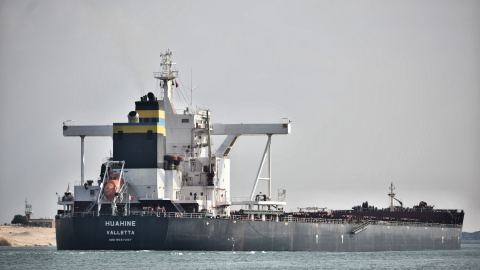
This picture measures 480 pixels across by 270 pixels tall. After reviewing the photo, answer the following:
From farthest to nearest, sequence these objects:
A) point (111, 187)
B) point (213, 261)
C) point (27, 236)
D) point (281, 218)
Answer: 1. point (27, 236)
2. point (281, 218)
3. point (111, 187)
4. point (213, 261)

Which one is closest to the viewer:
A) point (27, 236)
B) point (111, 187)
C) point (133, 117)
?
point (111, 187)

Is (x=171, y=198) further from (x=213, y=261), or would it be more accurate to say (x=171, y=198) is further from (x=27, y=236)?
(x=27, y=236)

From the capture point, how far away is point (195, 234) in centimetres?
6500

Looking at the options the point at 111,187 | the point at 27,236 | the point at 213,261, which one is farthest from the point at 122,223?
the point at 27,236

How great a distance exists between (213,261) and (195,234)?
488cm

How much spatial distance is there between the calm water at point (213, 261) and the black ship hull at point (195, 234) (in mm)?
577

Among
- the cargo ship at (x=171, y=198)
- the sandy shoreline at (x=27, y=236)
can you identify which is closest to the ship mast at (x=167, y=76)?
the cargo ship at (x=171, y=198)

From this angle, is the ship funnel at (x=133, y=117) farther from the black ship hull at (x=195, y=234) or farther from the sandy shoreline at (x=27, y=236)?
the sandy shoreline at (x=27, y=236)

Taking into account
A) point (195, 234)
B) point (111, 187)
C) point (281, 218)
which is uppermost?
point (111, 187)

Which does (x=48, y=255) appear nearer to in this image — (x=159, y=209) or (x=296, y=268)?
(x=159, y=209)

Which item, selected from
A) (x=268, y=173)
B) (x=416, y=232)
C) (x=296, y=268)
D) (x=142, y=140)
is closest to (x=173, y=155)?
(x=142, y=140)

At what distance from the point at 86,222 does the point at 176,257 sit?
5.69m

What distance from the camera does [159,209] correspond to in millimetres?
65875

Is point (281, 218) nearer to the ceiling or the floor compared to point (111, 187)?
nearer to the floor
